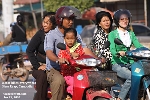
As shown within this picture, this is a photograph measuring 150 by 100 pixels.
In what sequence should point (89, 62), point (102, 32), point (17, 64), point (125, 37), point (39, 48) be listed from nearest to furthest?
1. point (89, 62)
2. point (125, 37)
3. point (39, 48)
4. point (102, 32)
5. point (17, 64)

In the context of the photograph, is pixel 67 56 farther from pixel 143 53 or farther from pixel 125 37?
pixel 125 37

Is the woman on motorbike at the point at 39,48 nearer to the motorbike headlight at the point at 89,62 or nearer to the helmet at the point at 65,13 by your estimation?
the helmet at the point at 65,13

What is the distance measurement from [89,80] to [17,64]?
9178 mm

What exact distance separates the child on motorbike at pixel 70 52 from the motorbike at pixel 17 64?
818 centimetres

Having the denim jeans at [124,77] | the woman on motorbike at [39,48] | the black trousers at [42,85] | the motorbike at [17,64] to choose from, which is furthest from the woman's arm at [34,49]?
the motorbike at [17,64]

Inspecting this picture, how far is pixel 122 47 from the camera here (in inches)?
292

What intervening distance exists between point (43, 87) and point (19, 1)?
4222cm

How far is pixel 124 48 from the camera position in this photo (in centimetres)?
741

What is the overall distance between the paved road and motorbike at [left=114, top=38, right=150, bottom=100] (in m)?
4.47

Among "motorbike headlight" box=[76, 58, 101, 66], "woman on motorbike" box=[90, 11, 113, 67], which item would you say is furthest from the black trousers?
"woman on motorbike" box=[90, 11, 113, 67]

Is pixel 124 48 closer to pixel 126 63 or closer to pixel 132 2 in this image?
pixel 126 63

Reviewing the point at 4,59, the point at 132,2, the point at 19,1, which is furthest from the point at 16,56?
the point at 19,1

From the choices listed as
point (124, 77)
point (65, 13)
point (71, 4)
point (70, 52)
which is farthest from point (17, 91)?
point (71, 4)

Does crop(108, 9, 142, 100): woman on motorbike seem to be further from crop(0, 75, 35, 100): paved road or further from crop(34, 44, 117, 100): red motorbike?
crop(0, 75, 35, 100): paved road
